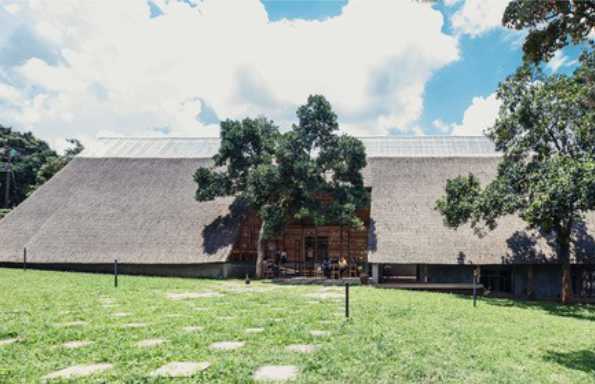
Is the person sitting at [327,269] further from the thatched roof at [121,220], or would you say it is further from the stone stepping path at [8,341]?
the stone stepping path at [8,341]

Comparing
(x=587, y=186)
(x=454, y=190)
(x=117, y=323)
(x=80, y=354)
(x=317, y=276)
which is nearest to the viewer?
(x=80, y=354)

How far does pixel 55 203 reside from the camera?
77.1 ft

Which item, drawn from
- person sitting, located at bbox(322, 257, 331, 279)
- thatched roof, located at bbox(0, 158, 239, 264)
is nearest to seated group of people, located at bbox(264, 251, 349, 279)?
person sitting, located at bbox(322, 257, 331, 279)

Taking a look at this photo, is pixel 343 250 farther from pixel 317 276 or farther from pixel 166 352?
pixel 166 352

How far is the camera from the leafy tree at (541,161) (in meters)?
12.9

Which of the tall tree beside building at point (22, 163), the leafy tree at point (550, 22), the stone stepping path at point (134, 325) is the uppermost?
the tall tree beside building at point (22, 163)

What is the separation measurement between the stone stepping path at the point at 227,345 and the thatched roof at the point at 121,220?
13.7 m

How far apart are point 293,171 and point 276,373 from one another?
1467cm

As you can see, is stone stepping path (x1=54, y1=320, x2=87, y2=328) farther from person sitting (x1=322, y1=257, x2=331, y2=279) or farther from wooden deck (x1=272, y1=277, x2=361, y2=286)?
person sitting (x1=322, y1=257, x2=331, y2=279)

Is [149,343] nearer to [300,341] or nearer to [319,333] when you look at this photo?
[300,341]

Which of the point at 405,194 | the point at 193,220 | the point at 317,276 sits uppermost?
the point at 405,194

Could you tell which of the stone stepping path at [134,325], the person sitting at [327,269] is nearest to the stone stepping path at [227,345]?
the stone stepping path at [134,325]

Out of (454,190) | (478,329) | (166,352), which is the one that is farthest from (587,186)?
(166,352)

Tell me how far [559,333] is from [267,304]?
6271 mm
